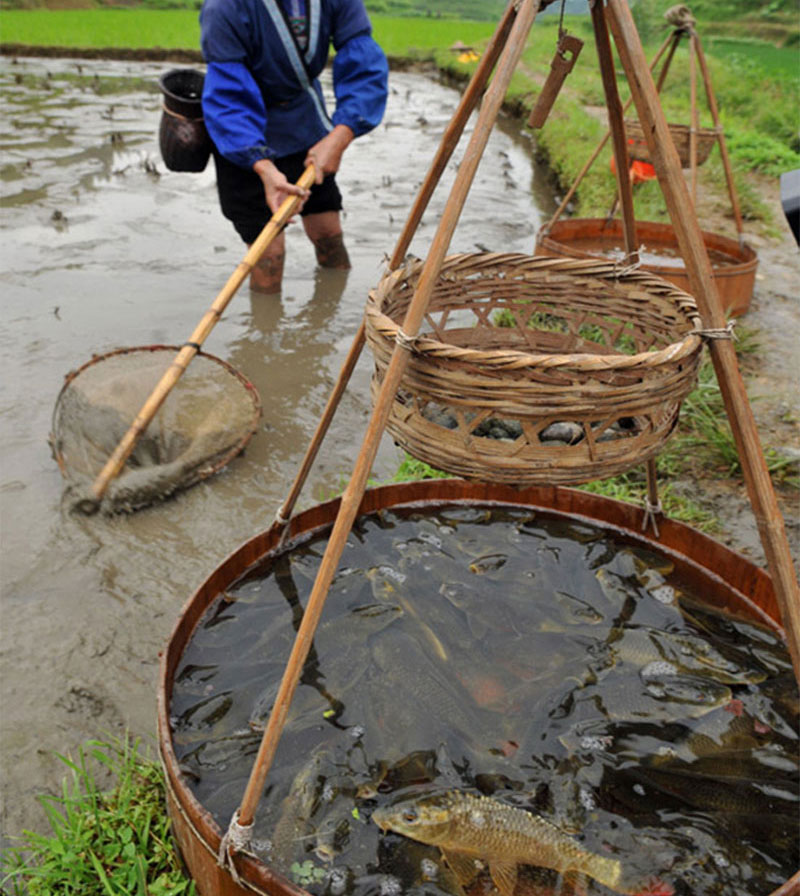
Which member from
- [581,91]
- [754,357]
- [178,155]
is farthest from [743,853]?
[581,91]

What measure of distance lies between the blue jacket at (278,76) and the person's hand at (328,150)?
91 mm

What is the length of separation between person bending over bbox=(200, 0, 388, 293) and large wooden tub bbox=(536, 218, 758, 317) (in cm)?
160

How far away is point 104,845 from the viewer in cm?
192

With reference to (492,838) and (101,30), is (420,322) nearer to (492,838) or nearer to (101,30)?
(492,838)

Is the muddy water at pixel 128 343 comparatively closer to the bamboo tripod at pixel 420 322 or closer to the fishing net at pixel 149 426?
the fishing net at pixel 149 426

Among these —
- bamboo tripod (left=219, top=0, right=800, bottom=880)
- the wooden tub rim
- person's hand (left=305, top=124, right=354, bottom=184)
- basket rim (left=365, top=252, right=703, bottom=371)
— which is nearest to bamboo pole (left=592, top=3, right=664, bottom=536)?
bamboo tripod (left=219, top=0, right=800, bottom=880)

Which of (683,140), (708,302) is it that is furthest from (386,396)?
(683,140)

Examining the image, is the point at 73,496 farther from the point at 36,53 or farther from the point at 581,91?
the point at 36,53

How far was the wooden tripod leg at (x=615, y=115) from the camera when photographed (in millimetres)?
1617

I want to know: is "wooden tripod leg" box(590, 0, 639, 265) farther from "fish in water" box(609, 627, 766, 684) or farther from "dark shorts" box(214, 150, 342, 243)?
"dark shorts" box(214, 150, 342, 243)

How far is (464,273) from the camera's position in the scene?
2.17 meters

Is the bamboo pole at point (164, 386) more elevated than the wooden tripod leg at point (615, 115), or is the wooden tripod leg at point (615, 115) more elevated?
the wooden tripod leg at point (615, 115)

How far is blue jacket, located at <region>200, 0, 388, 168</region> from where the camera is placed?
12.6 ft

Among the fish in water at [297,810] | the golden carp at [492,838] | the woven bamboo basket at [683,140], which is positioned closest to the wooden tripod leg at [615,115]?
the golden carp at [492,838]
